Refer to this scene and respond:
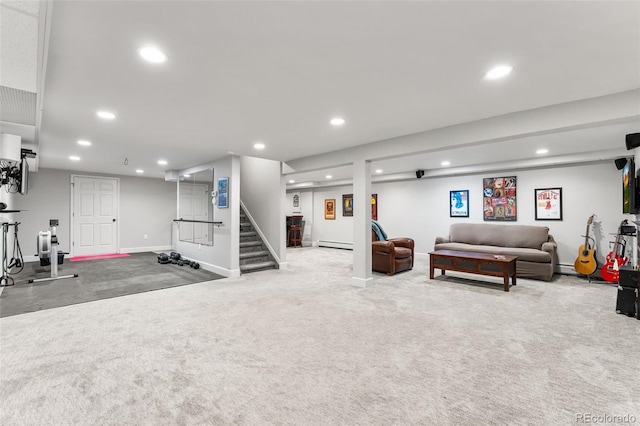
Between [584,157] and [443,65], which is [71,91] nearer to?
[443,65]

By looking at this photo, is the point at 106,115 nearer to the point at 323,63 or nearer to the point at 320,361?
the point at 323,63

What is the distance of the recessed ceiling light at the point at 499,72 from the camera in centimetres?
225

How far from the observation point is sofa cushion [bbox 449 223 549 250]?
18.9 feet

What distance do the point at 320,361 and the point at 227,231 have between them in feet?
12.5

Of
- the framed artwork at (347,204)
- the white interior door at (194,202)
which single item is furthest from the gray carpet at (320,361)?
the framed artwork at (347,204)

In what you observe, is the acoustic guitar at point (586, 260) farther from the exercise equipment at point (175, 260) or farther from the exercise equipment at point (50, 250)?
the exercise equipment at point (50, 250)

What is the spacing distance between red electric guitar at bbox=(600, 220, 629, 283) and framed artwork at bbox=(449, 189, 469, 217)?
8.69 ft

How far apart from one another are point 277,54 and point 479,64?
5.04ft

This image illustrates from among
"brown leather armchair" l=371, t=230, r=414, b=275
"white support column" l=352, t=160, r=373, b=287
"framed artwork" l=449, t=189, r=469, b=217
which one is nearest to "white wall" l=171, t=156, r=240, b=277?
"white support column" l=352, t=160, r=373, b=287

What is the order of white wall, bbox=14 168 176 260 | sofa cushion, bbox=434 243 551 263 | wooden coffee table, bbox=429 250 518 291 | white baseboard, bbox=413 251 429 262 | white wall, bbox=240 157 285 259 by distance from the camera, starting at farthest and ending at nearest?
white baseboard, bbox=413 251 429 262
white wall, bbox=14 168 176 260
white wall, bbox=240 157 285 259
sofa cushion, bbox=434 243 551 263
wooden coffee table, bbox=429 250 518 291

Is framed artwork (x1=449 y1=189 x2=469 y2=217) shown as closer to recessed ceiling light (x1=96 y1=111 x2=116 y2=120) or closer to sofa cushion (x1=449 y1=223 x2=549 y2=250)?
sofa cushion (x1=449 y1=223 x2=549 y2=250)

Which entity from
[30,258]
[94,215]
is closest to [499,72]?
[94,215]

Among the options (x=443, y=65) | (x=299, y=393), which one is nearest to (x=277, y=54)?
(x=443, y=65)

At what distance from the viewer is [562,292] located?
4.39 metres
